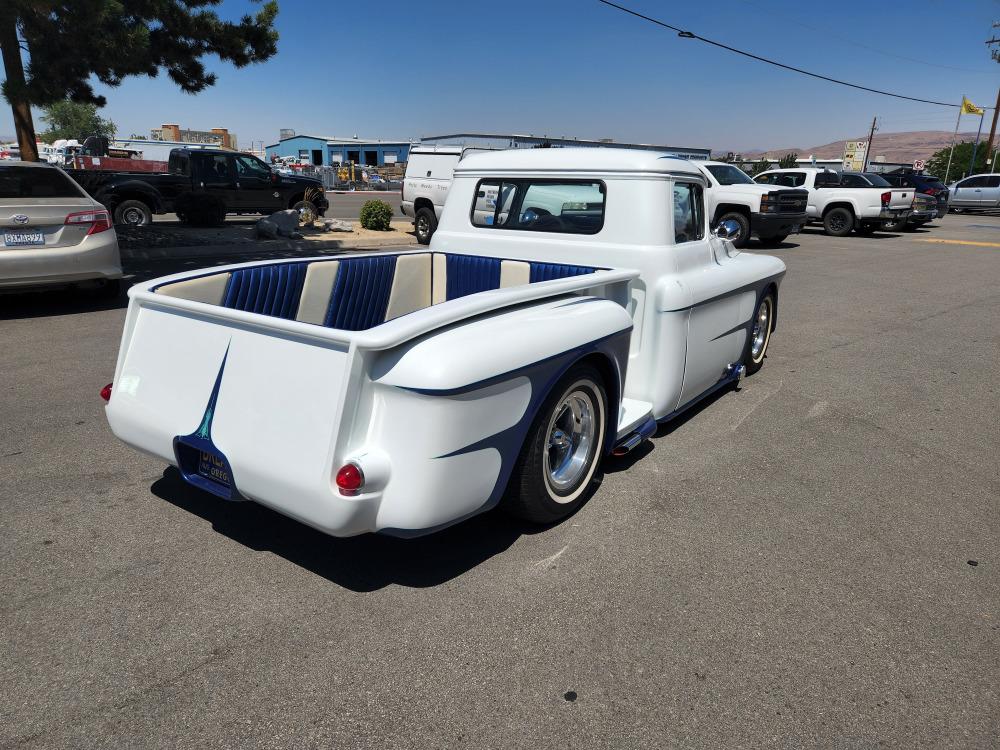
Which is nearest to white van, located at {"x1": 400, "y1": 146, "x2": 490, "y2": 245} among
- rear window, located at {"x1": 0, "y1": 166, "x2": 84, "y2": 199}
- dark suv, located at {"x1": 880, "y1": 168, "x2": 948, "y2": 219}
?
rear window, located at {"x1": 0, "y1": 166, "x2": 84, "y2": 199}

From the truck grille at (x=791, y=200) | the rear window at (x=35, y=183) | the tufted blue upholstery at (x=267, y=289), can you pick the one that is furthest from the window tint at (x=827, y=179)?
the tufted blue upholstery at (x=267, y=289)

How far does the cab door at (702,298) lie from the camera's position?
163 inches

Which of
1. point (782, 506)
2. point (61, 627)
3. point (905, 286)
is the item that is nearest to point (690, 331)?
point (782, 506)

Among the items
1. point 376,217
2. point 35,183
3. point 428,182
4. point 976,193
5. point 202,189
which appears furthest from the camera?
point 976,193

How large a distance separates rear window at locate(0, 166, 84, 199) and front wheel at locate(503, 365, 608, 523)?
6.64 meters

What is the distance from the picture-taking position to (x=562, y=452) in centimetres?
345

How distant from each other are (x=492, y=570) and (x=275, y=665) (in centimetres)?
95

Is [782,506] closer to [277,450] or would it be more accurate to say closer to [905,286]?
[277,450]

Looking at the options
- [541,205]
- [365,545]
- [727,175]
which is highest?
[727,175]

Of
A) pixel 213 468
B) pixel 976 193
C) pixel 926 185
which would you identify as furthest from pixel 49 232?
pixel 976 193

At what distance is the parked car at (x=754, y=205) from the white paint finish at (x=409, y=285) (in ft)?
40.0

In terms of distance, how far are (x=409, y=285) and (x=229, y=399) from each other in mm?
1974

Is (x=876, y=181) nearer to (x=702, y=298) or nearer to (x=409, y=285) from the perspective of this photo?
(x=702, y=298)

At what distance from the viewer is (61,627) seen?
2533mm
